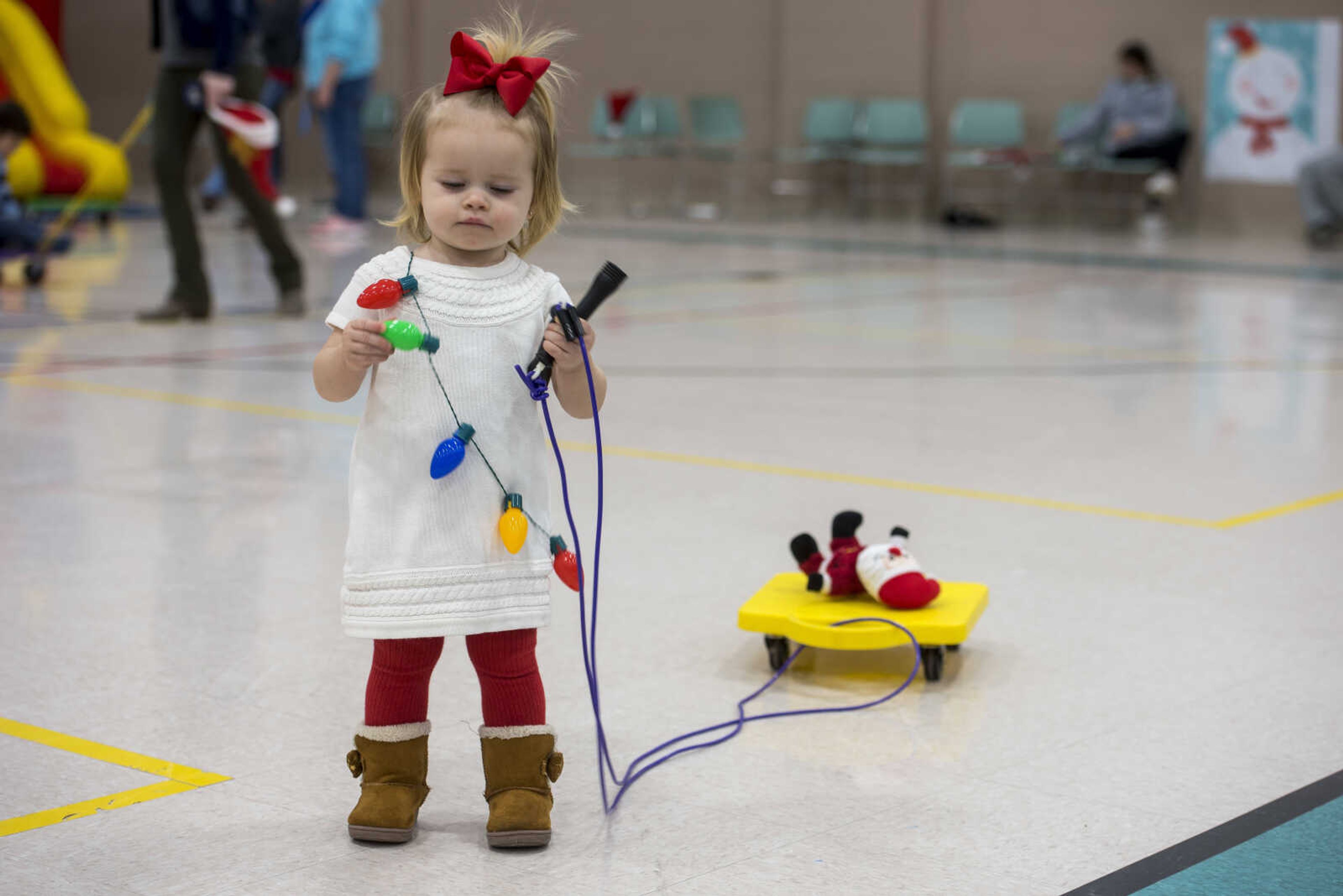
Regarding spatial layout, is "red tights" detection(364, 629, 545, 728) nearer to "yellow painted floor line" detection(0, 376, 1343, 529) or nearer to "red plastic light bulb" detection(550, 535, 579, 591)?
"red plastic light bulb" detection(550, 535, 579, 591)

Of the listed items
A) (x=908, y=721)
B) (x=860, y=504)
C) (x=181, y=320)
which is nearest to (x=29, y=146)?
(x=181, y=320)

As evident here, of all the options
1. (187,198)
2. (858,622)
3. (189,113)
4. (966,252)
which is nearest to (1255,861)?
(858,622)

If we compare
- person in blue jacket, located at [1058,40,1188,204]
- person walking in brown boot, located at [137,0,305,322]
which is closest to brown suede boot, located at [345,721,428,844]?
person walking in brown boot, located at [137,0,305,322]

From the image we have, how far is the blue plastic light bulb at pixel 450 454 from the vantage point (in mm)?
1965

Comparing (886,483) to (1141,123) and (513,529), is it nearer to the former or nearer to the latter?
(513,529)

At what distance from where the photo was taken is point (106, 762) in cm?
223

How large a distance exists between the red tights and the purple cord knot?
289 mm

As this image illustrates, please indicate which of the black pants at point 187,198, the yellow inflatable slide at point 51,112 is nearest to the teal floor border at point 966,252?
the yellow inflatable slide at point 51,112

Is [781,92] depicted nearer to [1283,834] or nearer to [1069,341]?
[1069,341]

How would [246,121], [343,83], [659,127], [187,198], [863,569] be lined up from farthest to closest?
[659,127], [343,83], [187,198], [246,121], [863,569]

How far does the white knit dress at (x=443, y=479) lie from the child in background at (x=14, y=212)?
7.34 meters

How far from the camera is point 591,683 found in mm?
2148

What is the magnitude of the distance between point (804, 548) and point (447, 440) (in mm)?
980

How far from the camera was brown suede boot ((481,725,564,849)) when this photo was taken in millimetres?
2004
